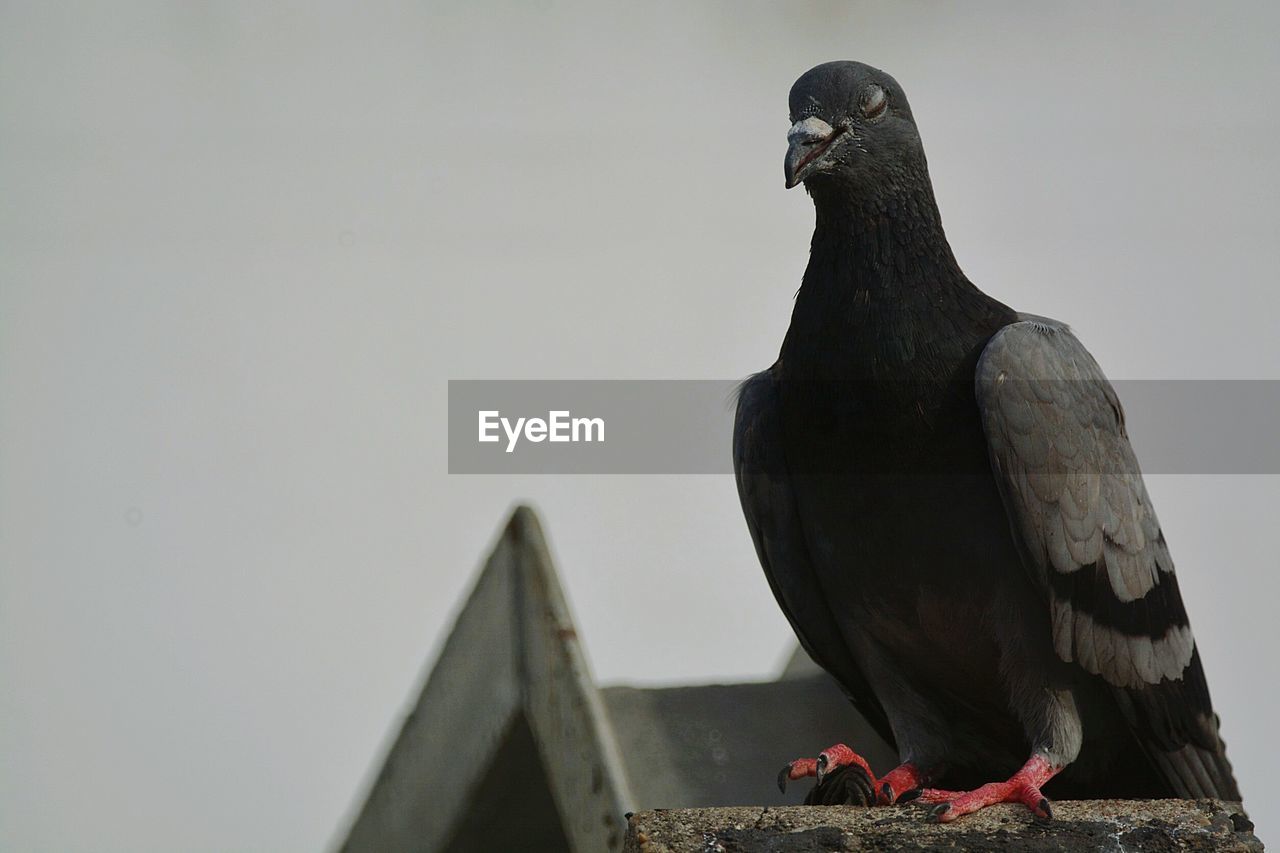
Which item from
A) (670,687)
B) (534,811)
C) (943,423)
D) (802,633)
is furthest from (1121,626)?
(534,811)

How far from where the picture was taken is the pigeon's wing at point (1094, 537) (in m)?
3.65

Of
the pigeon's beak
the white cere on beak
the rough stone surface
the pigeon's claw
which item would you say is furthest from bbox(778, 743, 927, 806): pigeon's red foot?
the white cere on beak

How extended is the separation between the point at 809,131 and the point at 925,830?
1.86 meters

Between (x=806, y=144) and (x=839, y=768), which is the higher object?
(x=806, y=144)

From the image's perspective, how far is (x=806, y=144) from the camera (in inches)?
148

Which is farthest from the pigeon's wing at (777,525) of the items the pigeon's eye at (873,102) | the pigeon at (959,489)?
the pigeon's eye at (873,102)

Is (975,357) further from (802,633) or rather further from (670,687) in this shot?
(670,687)

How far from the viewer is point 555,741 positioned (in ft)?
13.9

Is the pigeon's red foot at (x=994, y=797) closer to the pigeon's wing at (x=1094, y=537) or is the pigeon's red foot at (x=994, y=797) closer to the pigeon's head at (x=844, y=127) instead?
the pigeon's wing at (x=1094, y=537)

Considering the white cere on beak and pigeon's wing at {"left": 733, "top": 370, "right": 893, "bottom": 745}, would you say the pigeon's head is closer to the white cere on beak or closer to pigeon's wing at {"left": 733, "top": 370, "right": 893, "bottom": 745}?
the white cere on beak

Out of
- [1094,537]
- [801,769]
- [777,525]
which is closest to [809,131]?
[777,525]

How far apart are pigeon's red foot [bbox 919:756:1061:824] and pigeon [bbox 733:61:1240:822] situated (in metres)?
0.02

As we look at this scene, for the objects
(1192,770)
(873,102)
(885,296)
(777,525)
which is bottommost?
(1192,770)

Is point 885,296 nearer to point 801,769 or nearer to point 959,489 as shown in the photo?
point 959,489
